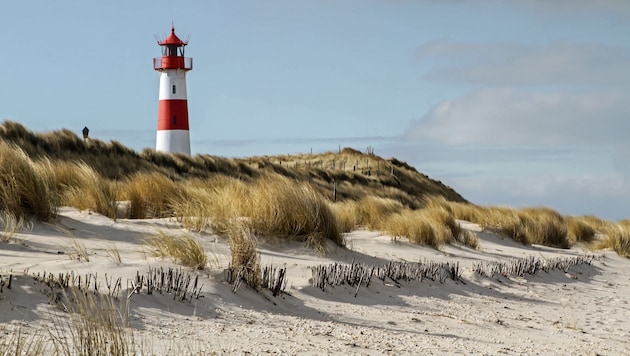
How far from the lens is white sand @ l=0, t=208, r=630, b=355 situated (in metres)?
5.89

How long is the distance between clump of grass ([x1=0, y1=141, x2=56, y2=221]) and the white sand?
0.84 feet

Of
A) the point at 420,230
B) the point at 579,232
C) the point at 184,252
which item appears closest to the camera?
the point at 184,252

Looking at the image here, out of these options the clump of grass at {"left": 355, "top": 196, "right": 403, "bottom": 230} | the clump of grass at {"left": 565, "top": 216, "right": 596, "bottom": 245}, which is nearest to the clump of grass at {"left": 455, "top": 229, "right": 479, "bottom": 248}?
the clump of grass at {"left": 355, "top": 196, "right": 403, "bottom": 230}

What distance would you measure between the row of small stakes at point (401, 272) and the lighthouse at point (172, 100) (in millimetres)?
22797

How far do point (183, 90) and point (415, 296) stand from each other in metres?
27.7

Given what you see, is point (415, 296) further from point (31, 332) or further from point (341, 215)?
point (341, 215)

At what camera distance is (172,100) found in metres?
35.0

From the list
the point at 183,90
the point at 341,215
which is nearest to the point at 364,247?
the point at 341,215

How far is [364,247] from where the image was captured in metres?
12.7

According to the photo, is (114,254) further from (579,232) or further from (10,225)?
(579,232)

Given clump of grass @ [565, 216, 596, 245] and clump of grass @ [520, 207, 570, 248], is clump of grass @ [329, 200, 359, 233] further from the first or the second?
clump of grass @ [565, 216, 596, 245]

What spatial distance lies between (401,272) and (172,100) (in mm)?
26699

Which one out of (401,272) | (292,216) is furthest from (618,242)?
(401,272)

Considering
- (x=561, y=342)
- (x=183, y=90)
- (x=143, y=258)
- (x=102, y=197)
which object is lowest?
(x=561, y=342)
